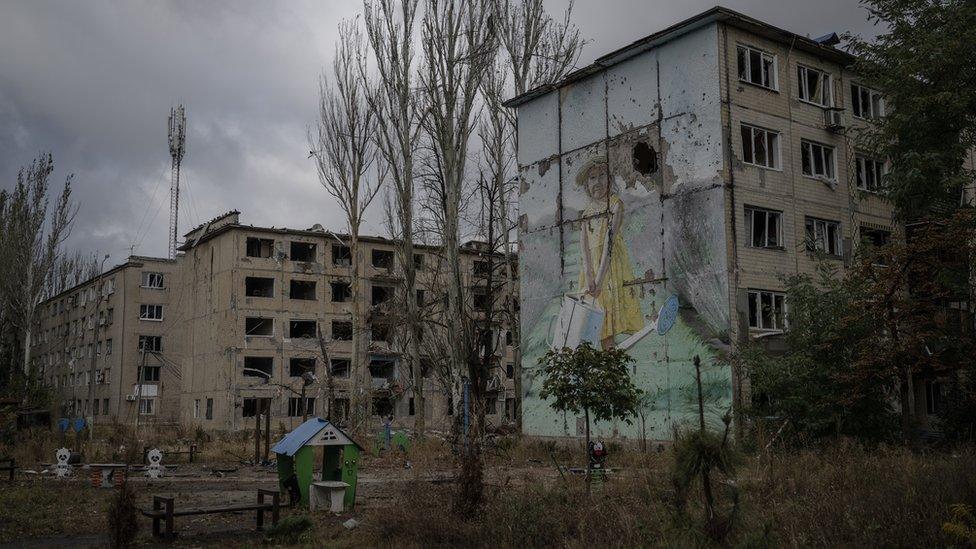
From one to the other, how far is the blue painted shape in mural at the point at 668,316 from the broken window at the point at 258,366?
97.5 ft

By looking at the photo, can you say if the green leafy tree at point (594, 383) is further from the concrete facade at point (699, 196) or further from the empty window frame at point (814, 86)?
the empty window frame at point (814, 86)

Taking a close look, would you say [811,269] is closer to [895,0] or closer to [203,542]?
[895,0]

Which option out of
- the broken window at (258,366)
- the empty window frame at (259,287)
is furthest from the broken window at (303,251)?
the broken window at (258,366)

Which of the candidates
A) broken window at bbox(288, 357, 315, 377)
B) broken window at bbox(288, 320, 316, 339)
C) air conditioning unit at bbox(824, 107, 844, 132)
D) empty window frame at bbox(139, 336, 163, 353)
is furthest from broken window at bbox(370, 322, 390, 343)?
air conditioning unit at bbox(824, 107, 844, 132)

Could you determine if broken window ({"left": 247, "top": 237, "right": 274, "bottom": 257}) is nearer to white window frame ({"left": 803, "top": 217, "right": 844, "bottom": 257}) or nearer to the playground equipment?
white window frame ({"left": 803, "top": 217, "right": 844, "bottom": 257})

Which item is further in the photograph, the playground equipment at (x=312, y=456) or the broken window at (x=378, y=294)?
the broken window at (x=378, y=294)

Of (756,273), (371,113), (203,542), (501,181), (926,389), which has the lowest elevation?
(203,542)

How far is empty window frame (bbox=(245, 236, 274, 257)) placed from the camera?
168 ft

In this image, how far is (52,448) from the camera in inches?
1144

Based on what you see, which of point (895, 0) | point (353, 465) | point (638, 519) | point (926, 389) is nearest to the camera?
point (638, 519)

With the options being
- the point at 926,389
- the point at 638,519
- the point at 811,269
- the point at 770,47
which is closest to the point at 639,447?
the point at 811,269

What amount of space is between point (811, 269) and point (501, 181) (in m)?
14.4

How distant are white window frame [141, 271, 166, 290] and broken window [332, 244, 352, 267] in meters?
16.0

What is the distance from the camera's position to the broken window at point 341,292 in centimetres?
5316
